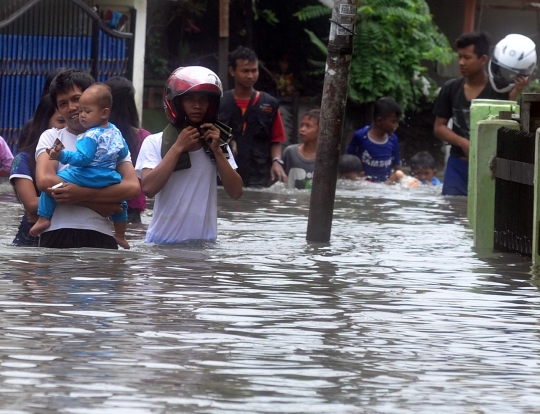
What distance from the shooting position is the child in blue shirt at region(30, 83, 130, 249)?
7.70m

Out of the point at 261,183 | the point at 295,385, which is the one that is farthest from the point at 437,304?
the point at 261,183

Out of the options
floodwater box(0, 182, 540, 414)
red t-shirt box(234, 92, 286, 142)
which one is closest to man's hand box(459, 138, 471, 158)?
red t-shirt box(234, 92, 286, 142)

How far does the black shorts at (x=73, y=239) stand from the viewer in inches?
315

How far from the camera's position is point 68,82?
8.06 metres

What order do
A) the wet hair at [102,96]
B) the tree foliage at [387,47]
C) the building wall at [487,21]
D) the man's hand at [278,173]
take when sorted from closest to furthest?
the wet hair at [102,96] < the man's hand at [278,173] < the tree foliage at [387,47] < the building wall at [487,21]

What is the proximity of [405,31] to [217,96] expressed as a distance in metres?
13.3

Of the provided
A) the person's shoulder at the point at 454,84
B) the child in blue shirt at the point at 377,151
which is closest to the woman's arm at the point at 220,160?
the person's shoulder at the point at 454,84

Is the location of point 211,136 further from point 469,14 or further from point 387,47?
point 469,14

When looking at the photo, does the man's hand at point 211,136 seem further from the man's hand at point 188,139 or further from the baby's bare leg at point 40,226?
the baby's bare leg at point 40,226

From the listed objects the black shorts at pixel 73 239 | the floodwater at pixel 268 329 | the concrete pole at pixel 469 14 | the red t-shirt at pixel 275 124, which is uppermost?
the concrete pole at pixel 469 14

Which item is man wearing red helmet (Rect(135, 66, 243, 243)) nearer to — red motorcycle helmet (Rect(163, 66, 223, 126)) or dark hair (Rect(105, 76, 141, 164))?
red motorcycle helmet (Rect(163, 66, 223, 126))

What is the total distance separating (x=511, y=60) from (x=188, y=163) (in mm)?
5825

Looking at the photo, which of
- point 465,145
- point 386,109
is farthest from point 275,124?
point 465,145

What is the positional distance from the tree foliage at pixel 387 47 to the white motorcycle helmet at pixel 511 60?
6.99 m
